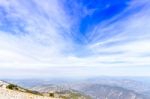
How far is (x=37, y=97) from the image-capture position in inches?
975

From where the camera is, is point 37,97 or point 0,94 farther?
point 37,97

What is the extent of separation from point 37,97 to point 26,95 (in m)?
1.28

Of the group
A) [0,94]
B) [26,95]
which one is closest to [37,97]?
[26,95]

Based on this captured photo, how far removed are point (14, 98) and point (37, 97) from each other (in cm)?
262

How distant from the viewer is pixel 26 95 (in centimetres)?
2408

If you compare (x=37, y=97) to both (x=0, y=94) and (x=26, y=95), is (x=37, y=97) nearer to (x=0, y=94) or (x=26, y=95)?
(x=26, y=95)

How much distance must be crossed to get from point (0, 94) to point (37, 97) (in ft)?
12.8

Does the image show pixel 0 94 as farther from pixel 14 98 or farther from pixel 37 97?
pixel 37 97

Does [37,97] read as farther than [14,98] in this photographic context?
Yes

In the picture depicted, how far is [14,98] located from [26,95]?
4.58 feet

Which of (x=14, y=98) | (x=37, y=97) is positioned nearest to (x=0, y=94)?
(x=14, y=98)

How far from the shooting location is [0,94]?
2286 cm
